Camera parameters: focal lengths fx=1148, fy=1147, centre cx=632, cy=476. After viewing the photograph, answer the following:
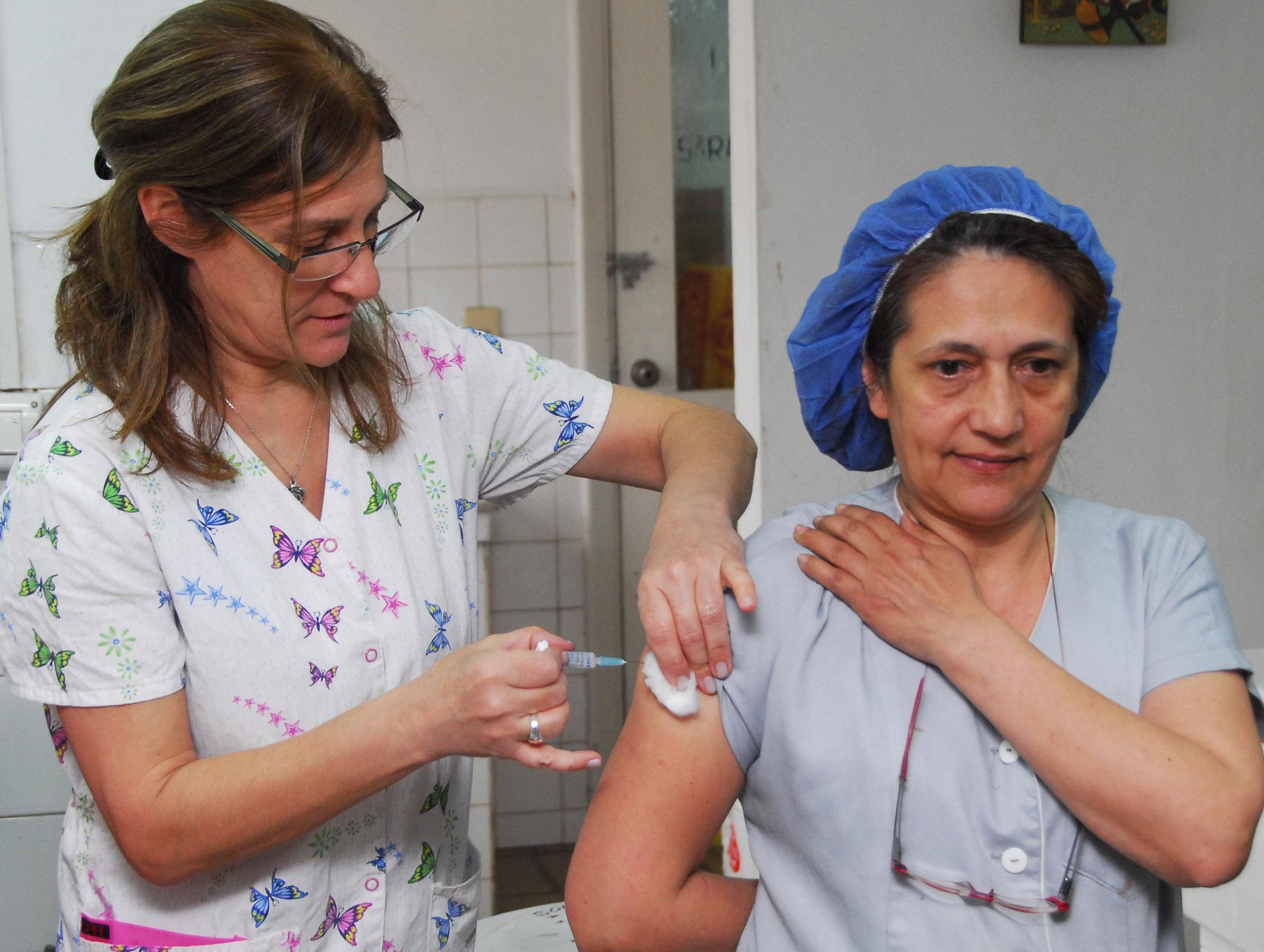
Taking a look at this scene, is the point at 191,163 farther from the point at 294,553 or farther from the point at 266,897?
the point at 266,897

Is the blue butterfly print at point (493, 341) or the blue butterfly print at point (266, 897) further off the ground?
the blue butterfly print at point (493, 341)

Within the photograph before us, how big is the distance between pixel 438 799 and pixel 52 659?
46 cm

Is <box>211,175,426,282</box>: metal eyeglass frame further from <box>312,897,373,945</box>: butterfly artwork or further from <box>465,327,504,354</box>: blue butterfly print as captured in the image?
<box>312,897,373,945</box>: butterfly artwork

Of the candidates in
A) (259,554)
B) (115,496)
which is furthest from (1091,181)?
(115,496)

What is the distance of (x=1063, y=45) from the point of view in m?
2.06

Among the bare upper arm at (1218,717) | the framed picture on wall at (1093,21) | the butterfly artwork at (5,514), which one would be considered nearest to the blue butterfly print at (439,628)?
the butterfly artwork at (5,514)

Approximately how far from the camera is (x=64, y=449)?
1164 mm

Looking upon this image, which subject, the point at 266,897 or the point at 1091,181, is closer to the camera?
the point at 266,897

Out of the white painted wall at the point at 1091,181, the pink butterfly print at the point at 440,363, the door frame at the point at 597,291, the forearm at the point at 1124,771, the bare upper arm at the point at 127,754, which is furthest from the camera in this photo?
the door frame at the point at 597,291

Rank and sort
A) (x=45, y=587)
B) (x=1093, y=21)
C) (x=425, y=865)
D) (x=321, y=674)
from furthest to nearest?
(x=1093, y=21) < (x=425, y=865) < (x=321, y=674) < (x=45, y=587)

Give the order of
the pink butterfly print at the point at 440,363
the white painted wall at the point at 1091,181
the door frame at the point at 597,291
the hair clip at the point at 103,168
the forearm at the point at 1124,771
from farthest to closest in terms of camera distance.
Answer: the door frame at the point at 597,291 < the white painted wall at the point at 1091,181 < the pink butterfly print at the point at 440,363 < the hair clip at the point at 103,168 < the forearm at the point at 1124,771

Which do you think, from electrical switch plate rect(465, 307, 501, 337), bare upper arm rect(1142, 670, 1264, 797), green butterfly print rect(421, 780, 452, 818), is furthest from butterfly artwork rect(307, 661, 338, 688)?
electrical switch plate rect(465, 307, 501, 337)

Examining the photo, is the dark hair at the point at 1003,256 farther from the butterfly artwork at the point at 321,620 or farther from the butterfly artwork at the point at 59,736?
the butterfly artwork at the point at 59,736

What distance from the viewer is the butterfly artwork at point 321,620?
1.24m
